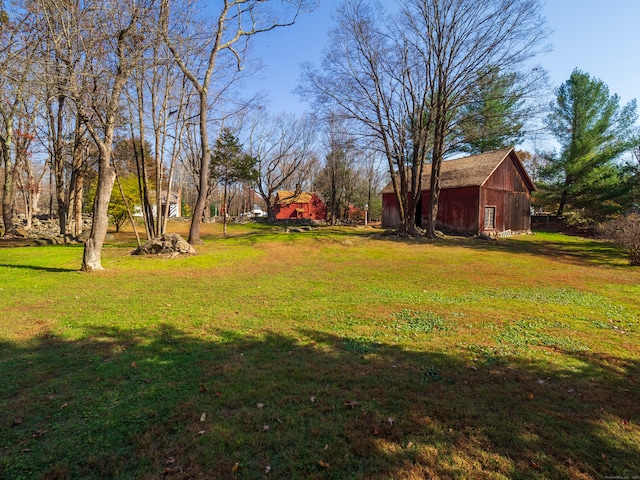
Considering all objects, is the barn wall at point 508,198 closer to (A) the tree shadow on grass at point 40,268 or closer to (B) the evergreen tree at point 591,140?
(B) the evergreen tree at point 591,140

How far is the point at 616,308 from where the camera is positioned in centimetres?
717

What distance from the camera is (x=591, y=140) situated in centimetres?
2931

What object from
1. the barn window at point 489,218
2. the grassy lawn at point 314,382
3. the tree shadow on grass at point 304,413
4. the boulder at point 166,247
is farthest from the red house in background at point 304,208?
the tree shadow on grass at point 304,413

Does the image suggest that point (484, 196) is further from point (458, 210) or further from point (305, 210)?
point (305, 210)

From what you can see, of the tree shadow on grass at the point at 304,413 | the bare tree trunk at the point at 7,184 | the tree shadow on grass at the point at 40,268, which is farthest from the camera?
the bare tree trunk at the point at 7,184

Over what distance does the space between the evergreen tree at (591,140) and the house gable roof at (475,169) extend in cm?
410

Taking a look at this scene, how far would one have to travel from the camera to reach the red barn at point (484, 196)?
86.8 feet

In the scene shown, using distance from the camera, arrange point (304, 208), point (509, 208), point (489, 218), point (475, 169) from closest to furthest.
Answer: point (489, 218) → point (475, 169) → point (509, 208) → point (304, 208)

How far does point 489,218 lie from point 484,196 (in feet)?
6.81

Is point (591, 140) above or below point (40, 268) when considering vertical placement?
above

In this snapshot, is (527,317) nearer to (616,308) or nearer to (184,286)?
(616,308)

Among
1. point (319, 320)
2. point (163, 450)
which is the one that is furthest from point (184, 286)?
point (163, 450)

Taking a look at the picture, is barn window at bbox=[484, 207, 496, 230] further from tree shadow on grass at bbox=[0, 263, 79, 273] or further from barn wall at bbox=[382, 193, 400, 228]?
tree shadow on grass at bbox=[0, 263, 79, 273]

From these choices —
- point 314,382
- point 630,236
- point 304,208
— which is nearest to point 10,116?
point 314,382
